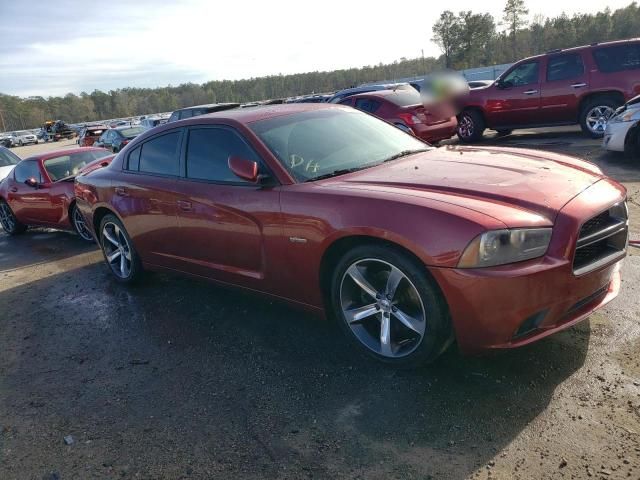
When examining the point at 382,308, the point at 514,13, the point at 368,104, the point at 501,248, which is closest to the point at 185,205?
the point at 382,308

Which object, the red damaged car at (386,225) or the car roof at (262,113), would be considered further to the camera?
the car roof at (262,113)

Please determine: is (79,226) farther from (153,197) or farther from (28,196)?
(153,197)

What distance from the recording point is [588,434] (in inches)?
95.1

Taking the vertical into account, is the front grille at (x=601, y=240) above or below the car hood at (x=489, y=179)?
below

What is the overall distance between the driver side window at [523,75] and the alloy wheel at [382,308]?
976 cm

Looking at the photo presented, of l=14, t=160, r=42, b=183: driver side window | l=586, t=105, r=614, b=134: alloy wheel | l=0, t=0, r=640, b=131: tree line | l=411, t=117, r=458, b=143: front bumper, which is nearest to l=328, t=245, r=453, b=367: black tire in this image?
l=14, t=160, r=42, b=183: driver side window

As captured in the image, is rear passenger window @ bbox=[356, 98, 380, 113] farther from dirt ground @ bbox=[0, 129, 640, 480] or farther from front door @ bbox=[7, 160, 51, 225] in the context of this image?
dirt ground @ bbox=[0, 129, 640, 480]

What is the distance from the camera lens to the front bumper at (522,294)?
8.50 ft

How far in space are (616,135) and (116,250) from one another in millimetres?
7525

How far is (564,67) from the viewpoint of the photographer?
35.2ft

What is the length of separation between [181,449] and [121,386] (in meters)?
0.97

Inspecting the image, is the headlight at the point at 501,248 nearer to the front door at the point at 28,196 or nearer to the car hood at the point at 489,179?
the car hood at the point at 489,179

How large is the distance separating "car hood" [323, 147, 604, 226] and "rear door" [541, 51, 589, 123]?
25.7ft

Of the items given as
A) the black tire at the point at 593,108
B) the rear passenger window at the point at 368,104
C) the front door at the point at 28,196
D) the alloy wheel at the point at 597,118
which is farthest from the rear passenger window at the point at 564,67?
the front door at the point at 28,196
